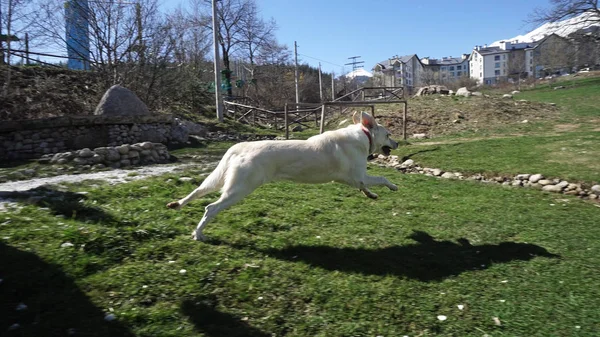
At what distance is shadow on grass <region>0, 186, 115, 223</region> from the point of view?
575 centimetres

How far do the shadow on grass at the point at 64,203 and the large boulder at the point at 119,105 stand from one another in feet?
30.5

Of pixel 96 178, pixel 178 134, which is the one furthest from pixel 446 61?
pixel 96 178

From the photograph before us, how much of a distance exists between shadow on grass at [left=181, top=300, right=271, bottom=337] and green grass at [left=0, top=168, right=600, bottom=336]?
2 centimetres

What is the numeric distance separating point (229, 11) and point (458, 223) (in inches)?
1575

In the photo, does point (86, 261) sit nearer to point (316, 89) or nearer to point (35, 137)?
point (35, 137)

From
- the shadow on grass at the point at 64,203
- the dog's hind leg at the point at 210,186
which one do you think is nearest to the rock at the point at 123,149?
the shadow on grass at the point at 64,203

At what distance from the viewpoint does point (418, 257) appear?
17.2ft

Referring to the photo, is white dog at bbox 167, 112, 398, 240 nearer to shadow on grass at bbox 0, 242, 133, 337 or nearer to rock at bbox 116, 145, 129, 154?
shadow on grass at bbox 0, 242, 133, 337

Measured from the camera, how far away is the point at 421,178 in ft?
35.2

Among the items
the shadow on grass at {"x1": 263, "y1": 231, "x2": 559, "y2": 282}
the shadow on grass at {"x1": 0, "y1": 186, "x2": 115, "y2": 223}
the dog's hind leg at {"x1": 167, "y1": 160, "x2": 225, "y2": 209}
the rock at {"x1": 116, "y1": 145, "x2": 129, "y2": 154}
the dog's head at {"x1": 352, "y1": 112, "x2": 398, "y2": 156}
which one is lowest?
the shadow on grass at {"x1": 263, "y1": 231, "x2": 559, "y2": 282}

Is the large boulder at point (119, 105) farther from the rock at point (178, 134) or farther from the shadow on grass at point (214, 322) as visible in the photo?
the shadow on grass at point (214, 322)

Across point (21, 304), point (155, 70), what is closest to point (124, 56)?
point (155, 70)

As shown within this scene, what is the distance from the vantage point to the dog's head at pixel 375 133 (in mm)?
6641

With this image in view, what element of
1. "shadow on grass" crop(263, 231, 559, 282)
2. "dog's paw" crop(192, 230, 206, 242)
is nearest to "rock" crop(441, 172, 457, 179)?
"shadow on grass" crop(263, 231, 559, 282)
